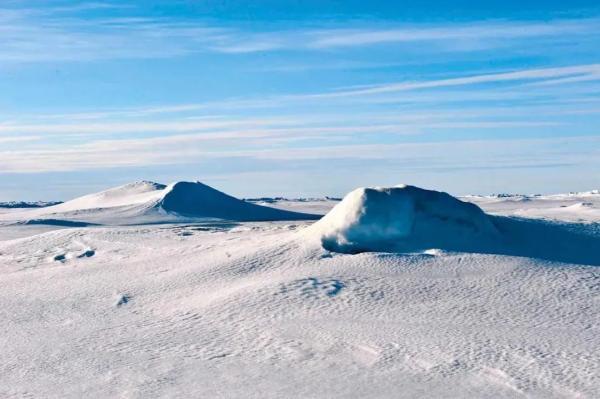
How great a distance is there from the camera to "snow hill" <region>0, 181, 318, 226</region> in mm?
36938

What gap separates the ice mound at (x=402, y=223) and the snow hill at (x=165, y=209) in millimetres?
20685

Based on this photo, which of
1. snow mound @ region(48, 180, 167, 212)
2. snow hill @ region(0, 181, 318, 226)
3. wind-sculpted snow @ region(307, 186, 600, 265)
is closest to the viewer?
wind-sculpted snow @ region(307, 186, 600, 265)

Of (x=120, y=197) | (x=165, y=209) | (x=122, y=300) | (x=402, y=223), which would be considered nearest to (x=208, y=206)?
(x=165, y=209)

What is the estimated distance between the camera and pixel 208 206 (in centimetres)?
4116

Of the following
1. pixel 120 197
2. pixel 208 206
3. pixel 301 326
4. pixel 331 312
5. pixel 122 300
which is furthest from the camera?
pixel 120 197

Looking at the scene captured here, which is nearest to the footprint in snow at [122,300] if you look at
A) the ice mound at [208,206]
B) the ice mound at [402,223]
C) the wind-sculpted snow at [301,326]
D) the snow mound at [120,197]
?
the wind-sculpted snow at [301,326]

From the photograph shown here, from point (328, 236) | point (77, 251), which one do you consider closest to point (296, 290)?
point (328, 236)

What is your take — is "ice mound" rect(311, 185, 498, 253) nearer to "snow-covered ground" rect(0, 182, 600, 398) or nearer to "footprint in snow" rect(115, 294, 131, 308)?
"snow-covered ground" rect(0, 182, 600, 398)

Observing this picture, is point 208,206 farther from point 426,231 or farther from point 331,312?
point 331,312

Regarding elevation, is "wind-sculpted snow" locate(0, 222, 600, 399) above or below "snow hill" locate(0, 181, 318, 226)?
above

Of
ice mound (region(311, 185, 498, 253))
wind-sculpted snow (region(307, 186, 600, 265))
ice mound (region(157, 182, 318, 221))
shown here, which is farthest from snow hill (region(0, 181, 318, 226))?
wind-sculpted snow (region(307, 186, 600, 265))

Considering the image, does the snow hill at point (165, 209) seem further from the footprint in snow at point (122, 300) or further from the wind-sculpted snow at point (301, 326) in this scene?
the footprint in snow at point (122, 300)

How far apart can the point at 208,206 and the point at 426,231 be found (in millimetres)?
26557

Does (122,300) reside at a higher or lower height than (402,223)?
lower
